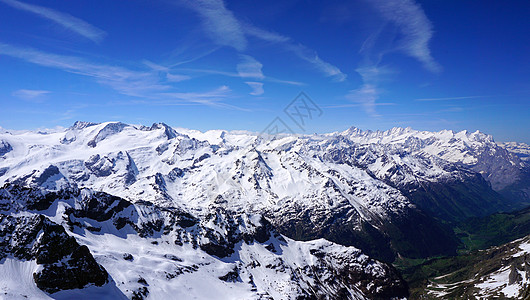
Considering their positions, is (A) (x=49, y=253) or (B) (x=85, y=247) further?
(B) (x=85, y=247)

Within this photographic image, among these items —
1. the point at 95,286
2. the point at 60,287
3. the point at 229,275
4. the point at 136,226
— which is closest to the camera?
the point at 60,287

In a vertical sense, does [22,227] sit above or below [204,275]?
above

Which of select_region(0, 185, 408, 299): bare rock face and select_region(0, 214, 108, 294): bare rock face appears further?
select_region(0, 185, 408, 299): bare rock face

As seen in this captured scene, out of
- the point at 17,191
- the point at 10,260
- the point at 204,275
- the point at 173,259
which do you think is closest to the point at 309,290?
the point at 204,275

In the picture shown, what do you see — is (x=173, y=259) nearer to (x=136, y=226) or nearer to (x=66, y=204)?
(x=136, y=226)

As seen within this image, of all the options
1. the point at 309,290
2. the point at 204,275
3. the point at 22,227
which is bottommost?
the point at 309,290

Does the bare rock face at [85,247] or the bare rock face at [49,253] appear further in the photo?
the bare rock face at [85,247]

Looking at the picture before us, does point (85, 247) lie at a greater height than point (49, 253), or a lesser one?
greater

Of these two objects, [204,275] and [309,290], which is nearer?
[204,275]
